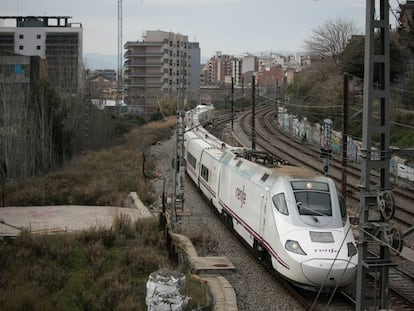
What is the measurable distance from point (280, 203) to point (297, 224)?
0.80m

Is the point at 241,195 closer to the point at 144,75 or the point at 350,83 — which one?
the point at 350,83

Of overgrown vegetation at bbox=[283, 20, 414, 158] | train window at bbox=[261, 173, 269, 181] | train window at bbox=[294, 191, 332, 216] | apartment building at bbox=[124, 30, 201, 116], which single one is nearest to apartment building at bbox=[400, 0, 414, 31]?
overgrown vegetation at bbox=[283, 20, 414, 158]

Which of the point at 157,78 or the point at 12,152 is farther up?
the point at 157,78

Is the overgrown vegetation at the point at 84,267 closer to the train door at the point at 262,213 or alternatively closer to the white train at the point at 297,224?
the train door at the point at 262,213

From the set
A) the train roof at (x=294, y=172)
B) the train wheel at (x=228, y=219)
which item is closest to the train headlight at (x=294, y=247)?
the train roof at (x=294, y=172)

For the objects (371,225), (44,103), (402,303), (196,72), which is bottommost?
(402,303)

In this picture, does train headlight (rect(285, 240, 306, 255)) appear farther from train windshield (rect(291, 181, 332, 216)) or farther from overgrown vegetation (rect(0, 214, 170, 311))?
overgrown vegetation (rect(0, 214, 170, 311))

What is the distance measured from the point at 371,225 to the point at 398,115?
29.2 m

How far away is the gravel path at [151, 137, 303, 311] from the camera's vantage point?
1227cm

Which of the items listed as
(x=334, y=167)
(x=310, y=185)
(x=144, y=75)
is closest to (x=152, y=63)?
(x=144, y=75)

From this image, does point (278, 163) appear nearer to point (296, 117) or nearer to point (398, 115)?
point (398, 115)

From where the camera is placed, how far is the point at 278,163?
1642 centimetres

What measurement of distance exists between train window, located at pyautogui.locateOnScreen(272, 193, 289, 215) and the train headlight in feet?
2.75

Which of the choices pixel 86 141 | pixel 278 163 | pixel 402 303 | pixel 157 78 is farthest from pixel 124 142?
pixel 157 78
